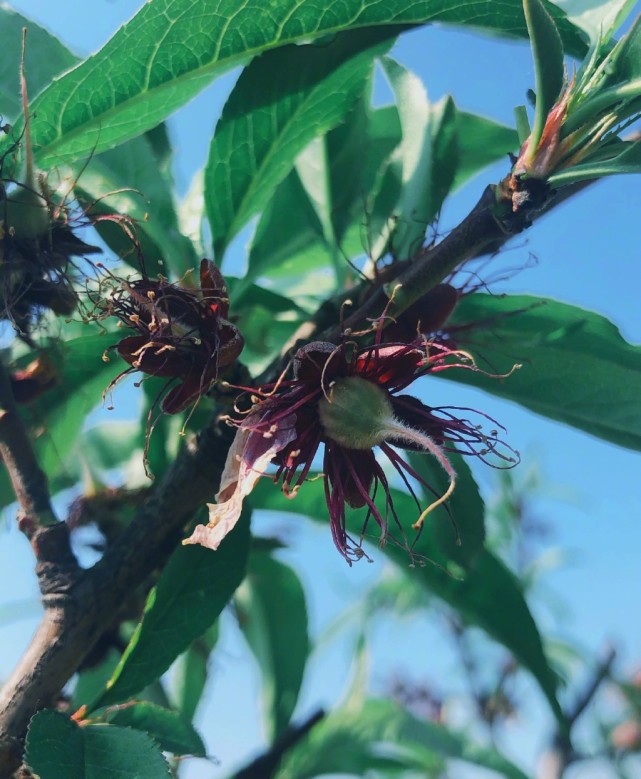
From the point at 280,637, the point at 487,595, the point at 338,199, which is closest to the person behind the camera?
the point at 487,595

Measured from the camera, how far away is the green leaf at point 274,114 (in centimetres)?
110

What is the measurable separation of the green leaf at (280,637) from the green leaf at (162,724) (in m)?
0.54

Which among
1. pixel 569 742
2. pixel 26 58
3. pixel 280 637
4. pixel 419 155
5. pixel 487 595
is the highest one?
pixel 26 58

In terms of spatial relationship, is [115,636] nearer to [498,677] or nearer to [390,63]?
[390,63]

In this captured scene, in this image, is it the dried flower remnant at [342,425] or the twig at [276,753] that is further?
the twig at [276,753]

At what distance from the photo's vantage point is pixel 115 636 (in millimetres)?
1129

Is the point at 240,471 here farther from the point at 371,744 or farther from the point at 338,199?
the point at 371,744

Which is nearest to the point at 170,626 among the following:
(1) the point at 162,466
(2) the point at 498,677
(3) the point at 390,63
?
(1) the point at 162,466

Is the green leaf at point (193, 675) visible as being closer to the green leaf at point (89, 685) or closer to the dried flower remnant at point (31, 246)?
the green leaf at point (89, 685)

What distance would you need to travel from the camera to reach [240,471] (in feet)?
2.70

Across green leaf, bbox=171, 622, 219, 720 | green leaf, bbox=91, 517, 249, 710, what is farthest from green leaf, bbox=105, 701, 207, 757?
green leaf, bbox=171, 622, 219, 720

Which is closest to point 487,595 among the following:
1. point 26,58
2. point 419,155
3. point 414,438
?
point 414,438

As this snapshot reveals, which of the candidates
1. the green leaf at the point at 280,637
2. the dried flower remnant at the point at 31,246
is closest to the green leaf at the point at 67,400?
the dried flower remnant at the point at 31,246

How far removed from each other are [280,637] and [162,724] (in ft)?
2.04
